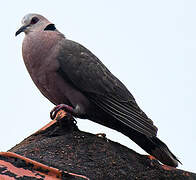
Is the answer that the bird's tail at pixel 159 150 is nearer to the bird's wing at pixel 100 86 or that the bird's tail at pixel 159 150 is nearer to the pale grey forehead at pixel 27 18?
the bird's wing at pixel 100 86

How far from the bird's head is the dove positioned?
12.5 inches

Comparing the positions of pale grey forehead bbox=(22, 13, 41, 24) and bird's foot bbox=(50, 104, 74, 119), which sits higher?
pale grey forehead bbox=(22, 13, 41, 24)

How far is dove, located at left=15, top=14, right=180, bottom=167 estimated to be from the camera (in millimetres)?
4695

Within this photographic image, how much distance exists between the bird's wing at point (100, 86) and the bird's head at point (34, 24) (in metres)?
0.49

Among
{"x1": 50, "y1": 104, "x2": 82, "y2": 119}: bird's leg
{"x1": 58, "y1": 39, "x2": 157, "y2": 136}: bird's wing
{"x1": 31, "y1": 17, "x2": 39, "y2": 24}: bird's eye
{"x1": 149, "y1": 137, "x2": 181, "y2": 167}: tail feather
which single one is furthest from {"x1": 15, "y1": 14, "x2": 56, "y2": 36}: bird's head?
{"x1": 149, "y1": 137, "x2": 181, "y2": 167}: tail feather

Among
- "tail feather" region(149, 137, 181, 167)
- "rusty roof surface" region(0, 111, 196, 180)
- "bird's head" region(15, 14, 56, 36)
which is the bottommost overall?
"tail feather" region(149, 137, 181, 167)

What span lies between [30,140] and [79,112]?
36.2 inches

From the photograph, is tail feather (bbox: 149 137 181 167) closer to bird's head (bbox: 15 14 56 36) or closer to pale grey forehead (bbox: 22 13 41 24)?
bird's head (bbox: 15 14 56 36)

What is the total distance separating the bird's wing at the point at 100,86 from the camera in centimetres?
471

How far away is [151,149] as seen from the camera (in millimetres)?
4758

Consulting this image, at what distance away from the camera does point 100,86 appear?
493 cm

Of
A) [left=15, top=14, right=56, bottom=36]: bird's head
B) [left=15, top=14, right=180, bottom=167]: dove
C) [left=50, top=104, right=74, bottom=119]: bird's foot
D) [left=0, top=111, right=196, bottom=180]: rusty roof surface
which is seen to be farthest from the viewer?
[left=15, top=14, right=56, bottom=36]: bird's head

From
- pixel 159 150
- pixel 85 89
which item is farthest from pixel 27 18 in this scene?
pixel 159 150

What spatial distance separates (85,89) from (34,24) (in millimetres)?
1261
